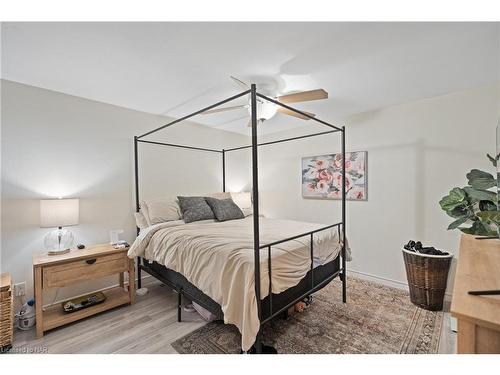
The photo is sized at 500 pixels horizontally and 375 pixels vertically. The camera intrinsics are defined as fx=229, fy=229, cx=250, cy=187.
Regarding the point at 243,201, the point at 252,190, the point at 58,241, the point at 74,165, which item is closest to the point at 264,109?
the point at 252,190

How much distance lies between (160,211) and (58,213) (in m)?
0.94

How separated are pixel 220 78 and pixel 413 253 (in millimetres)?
2578

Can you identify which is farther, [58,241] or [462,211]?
[58,241]

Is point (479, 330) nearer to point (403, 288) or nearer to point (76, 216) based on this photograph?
point (403, 288)

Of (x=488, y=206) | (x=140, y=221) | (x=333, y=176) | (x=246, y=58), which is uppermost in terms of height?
(x=246, y=58)

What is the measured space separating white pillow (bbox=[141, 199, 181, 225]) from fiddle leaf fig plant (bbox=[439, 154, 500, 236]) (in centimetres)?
284

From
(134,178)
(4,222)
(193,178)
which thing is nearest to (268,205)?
(193,178)

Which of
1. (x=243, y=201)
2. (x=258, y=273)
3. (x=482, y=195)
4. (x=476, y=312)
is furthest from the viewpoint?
(x=243, y=201)

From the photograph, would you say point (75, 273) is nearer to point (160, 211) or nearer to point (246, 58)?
point (160, 211)

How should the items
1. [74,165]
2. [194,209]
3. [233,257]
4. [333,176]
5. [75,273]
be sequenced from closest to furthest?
[233,257], [75,273], [74,165], [194,209], [333,176]

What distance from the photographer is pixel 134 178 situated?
2961 mm

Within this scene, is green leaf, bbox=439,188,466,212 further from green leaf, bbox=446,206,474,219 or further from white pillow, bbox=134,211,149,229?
white pillow, bbox=134,211,149,229

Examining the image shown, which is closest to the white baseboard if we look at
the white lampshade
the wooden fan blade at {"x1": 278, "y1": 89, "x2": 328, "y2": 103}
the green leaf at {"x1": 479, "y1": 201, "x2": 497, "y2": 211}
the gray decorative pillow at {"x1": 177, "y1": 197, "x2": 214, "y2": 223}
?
the green leaf at {"x1": 479, "y1": 201, "x2": 497, "y2": 211}

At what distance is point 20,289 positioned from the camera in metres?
2.16
